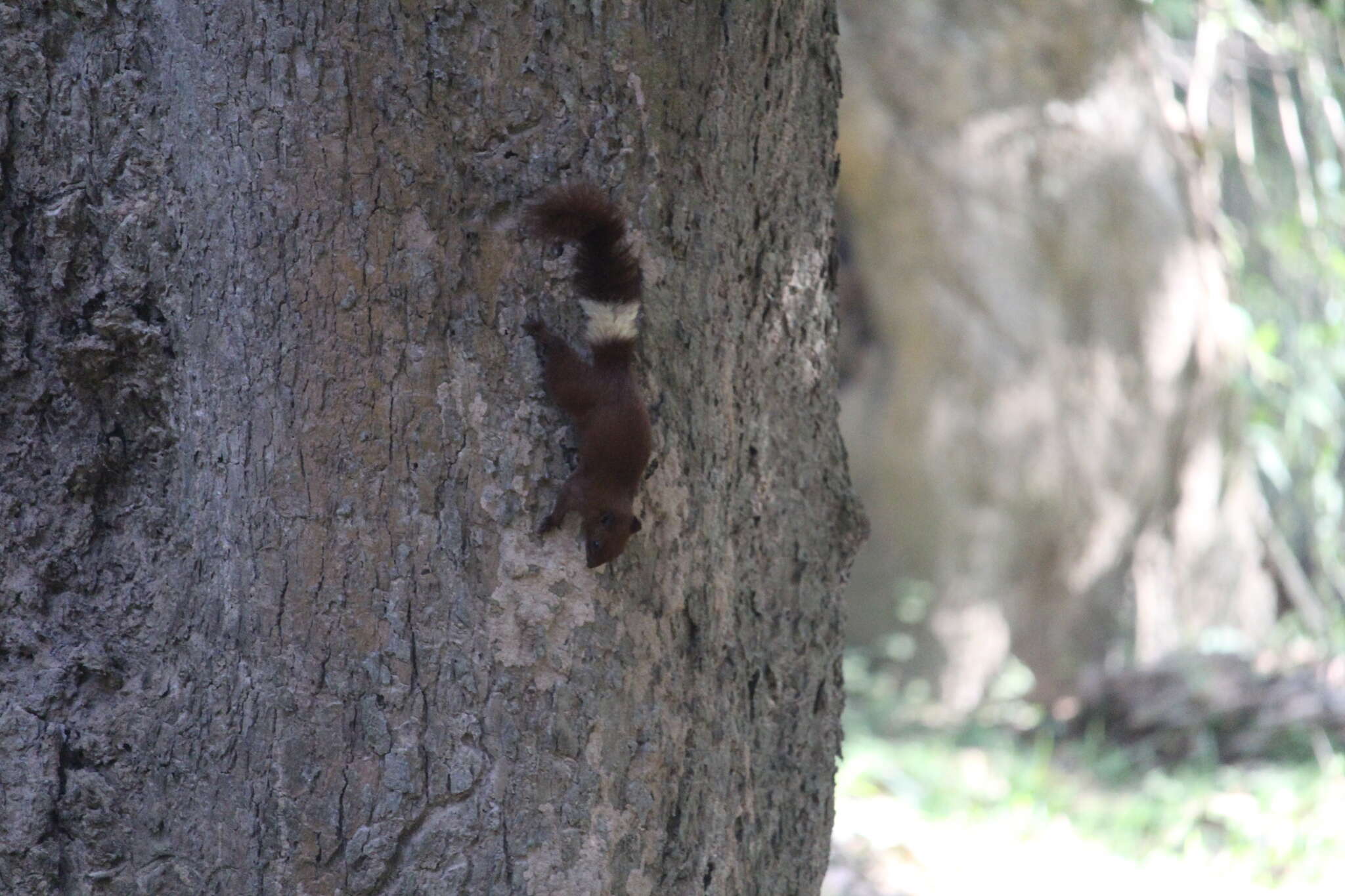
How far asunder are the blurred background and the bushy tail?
4.51 metres

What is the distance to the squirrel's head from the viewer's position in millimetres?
1493

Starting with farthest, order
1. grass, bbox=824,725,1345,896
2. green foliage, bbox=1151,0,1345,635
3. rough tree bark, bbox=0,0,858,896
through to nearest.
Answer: green foliage, bbox=1151,0,1345,635 → grass, bbox=824,725,1345,896 → rough tree bark, bbox=0,0,858,896

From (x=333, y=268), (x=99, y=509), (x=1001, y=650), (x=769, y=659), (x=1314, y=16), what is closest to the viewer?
(x=333, y=268)

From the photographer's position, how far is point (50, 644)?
1605mm

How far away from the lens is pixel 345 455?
1472 millimetres

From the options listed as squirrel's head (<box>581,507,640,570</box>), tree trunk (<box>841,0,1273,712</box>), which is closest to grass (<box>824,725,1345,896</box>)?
tree trunk (<box>841,0,1273,712</box>)

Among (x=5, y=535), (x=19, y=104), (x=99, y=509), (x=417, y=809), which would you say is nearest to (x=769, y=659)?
(x=417, y=809)

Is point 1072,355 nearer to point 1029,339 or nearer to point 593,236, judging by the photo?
point 1029,339

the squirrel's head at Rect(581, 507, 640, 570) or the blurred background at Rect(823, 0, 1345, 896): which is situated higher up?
the blurred background at Rect(823, 0, 1345, 896)

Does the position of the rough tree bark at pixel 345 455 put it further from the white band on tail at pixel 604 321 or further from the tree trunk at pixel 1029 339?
the tree trunk at pixel 1029 339

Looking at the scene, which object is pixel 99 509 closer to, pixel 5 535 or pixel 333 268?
pixel 5 535

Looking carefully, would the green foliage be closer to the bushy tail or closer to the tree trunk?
the tree trunk

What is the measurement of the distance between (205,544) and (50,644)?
269 millimetres

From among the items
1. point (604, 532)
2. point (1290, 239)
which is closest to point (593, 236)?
point (604, 532)
